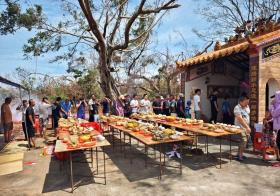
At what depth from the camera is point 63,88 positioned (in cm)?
2783

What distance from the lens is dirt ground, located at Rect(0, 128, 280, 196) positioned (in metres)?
4.50

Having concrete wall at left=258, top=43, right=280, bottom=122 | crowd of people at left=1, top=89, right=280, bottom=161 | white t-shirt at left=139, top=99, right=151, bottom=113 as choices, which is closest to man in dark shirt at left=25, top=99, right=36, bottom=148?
crowd of people at left=1, top=89, right=280, bottom=161

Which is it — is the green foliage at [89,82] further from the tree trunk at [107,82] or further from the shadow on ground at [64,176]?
the shadow on ground at [64,176]

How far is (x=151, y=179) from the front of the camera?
509 cm

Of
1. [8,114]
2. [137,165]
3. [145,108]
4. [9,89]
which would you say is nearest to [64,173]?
[137,165]

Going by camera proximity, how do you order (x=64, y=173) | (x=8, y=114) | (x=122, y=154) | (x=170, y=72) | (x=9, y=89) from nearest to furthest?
1. (x=64, y=173)
2. (x=122, y=154)
3. (x=8, y=114)
4. (x=9, y=89)
5. (x=170, y=72)

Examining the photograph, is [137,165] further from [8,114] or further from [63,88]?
[63,88]

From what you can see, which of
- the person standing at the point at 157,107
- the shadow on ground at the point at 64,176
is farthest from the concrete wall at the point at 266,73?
the shadow on ground at the point at 64,176

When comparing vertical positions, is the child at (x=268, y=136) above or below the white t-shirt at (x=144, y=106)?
below

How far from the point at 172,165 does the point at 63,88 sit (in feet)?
77.9

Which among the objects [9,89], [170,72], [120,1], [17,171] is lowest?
[17,171]

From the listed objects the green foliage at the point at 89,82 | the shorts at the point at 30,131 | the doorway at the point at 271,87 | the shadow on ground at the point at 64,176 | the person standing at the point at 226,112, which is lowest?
the shadow on ground at the point at 64,176

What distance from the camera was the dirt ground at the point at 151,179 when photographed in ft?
14.8

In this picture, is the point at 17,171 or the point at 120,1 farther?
the point at 120,1
